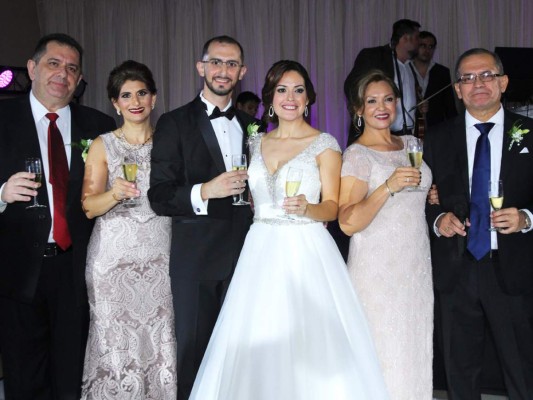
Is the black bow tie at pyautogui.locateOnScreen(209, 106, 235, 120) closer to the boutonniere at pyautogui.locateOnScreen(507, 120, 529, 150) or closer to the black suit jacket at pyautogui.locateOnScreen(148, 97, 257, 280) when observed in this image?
the black suit jacket at pyautogui.locateOnScreen(148, 97, 257, 280)

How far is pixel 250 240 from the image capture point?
3438mm

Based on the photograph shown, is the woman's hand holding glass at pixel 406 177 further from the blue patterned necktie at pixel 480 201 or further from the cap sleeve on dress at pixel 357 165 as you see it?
the blue patterned necktie at pixel 480 201

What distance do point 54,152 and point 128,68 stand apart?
61 centimetres

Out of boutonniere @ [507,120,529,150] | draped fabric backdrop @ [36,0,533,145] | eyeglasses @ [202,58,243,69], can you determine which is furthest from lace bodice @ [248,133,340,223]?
draped fabric backdrop @ [36,0,533,145]

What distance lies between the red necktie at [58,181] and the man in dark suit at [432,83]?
4.12 metres

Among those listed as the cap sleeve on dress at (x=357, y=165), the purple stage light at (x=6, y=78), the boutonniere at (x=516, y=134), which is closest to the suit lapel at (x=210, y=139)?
the cap sleeve on dress at (x=357, y=165)

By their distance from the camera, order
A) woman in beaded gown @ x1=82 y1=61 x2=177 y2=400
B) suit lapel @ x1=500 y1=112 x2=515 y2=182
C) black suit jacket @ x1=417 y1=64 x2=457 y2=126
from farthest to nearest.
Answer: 1. black suit jacket @ x1=417 y1=64 x2=457 y2=126
2. woman in beaded gown @ x1=82 y1=61 x2=177 y2=400
3. suit lapel @ x1=500 y1=112 x2=515 y2=182

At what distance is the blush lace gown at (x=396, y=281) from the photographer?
11.3 ft

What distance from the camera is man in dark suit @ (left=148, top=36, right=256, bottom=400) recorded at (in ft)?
11.6

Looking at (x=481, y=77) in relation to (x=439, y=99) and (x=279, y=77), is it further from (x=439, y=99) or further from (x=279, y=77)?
(x=439, y=99)

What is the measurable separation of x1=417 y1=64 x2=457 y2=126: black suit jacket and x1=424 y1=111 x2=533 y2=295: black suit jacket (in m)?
3.37

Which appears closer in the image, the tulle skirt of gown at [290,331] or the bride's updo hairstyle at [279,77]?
the tulle skirt of gown at [290,331]

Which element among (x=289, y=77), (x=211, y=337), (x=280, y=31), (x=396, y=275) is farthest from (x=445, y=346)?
(x=280, y=31)

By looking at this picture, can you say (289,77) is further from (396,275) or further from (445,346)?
(445,346)
